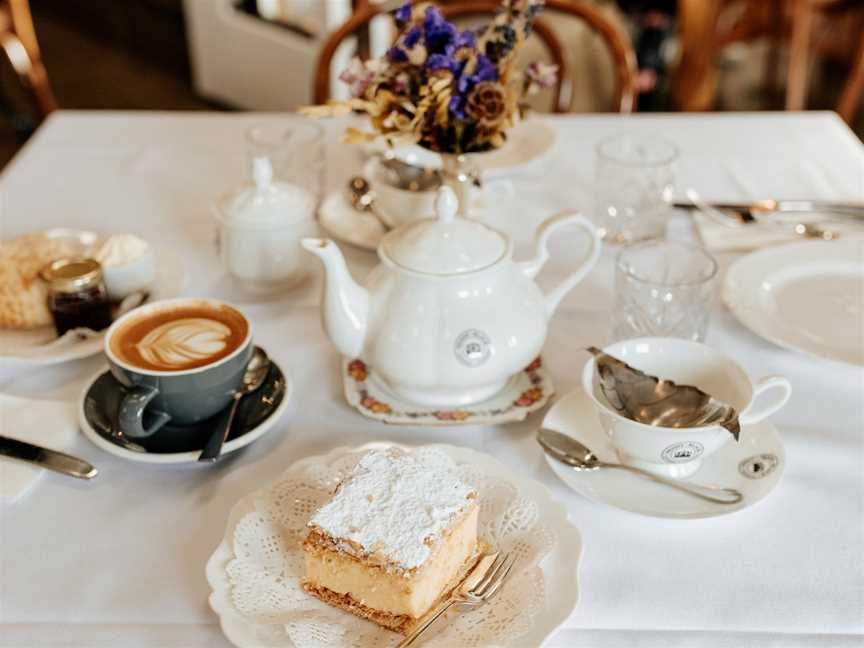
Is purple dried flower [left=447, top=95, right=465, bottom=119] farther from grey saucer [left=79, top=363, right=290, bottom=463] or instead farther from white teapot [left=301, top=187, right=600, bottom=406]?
grey saucer [left=79, top=363, right=290, bottom=463]

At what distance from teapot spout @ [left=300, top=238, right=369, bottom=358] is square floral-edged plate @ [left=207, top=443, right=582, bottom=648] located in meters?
0.11

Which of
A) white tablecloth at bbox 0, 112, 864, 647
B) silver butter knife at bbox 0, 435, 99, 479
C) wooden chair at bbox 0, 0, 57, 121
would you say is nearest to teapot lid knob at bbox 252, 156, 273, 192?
white tablecloth at bbox 0, 112, 864, 647

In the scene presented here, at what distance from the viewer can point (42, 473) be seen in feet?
2.60

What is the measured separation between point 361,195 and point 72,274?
0.38 m

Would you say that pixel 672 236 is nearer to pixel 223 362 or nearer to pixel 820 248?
pixel 820 248

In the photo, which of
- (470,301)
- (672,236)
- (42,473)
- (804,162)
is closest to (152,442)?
(42,473)

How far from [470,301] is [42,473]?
15.1 inches

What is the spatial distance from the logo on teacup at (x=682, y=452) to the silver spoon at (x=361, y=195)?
527mm

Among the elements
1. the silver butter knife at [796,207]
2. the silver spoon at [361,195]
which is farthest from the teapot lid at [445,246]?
the silver butter knife at [796,207]

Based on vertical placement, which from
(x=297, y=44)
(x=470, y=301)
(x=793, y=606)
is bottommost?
(x=297, y=44)

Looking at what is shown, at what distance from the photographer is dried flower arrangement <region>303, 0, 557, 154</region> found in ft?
3.03

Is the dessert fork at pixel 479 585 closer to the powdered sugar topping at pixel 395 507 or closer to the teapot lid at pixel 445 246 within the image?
the powdered sugar topping at pixel 395 507

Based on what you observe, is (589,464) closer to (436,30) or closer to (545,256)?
(545,256)

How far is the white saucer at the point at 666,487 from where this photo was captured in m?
0.74
